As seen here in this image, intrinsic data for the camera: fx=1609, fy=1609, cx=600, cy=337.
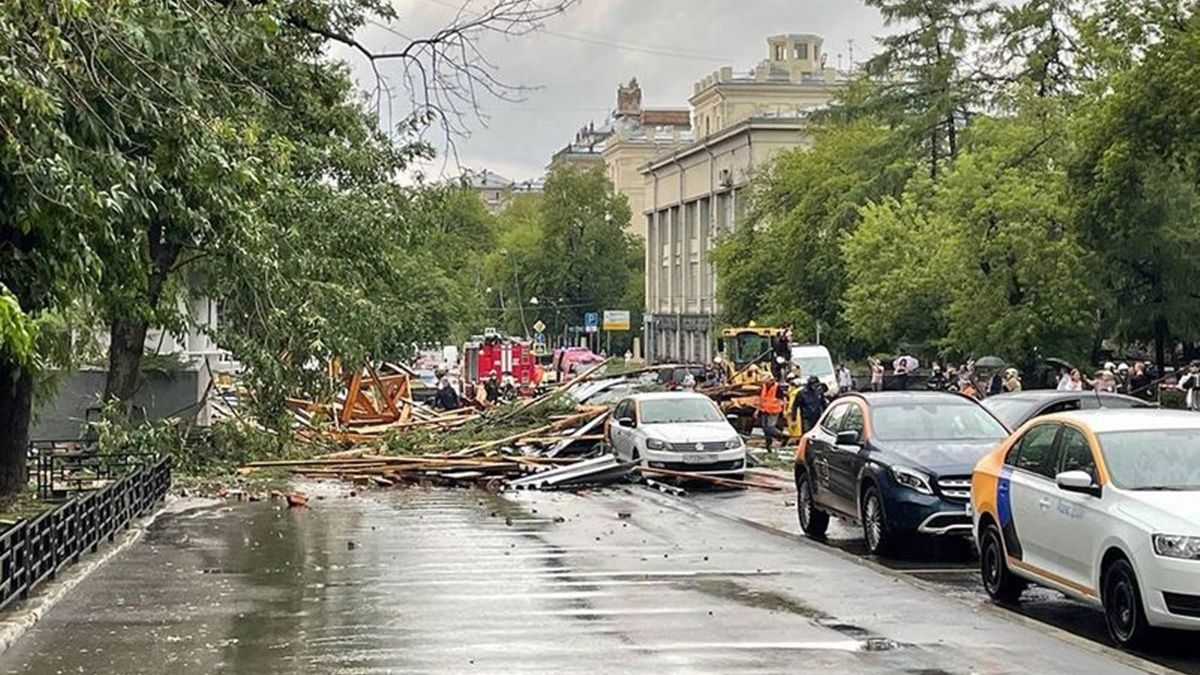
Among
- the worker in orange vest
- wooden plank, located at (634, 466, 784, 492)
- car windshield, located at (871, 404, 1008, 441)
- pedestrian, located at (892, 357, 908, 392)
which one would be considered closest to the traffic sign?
pedestrian, located at (892, 357, 908, 392)

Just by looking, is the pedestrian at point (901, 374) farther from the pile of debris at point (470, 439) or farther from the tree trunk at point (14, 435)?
the tree trunk at point (14, 435)

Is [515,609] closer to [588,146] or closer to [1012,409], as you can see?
[1012,409]

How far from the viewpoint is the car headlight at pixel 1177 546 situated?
1001cm

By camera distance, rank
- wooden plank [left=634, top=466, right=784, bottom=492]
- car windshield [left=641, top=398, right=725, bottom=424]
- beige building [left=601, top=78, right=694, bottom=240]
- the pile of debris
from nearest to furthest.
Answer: wooden plank [left=634, top=466, right=784, bottom=492] → the pile of debris → car windshield [left=641, top=398, right=725, bottom=424] → beige building [left=601, top=78, right=694, bottom=240]

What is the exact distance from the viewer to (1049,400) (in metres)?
21.1

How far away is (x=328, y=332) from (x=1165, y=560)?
55.7 feet

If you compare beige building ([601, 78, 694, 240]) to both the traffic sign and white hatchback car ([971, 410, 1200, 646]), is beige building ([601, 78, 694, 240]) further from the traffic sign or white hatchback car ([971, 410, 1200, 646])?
white hatchback car ([971, 410, 1200, 646])

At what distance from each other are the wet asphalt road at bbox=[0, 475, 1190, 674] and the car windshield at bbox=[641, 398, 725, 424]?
27.6 ft

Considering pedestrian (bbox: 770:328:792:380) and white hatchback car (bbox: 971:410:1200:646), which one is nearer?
white hatchback car (bbox: 971:410:1200:646)

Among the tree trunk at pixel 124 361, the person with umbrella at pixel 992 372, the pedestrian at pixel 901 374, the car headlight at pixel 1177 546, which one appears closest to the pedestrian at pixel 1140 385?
the person with umbrella at pixel 992 372

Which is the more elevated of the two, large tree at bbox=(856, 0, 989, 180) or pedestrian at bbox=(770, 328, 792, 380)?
large tree at bbox=(856, 0, 989, 180)

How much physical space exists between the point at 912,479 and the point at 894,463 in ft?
1.03

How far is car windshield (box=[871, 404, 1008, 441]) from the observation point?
55.2 ft

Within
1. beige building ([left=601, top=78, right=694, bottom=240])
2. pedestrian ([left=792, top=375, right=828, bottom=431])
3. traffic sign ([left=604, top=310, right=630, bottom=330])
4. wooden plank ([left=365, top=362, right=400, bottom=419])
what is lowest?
pedestrian ([left=792, top=375, right=828, bottom=431])
